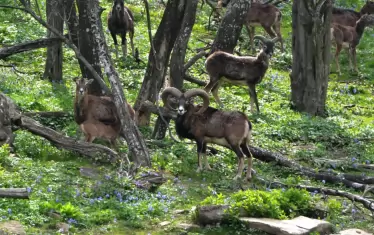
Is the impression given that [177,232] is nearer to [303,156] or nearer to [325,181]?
[325,181]

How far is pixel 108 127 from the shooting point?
14.4 meters

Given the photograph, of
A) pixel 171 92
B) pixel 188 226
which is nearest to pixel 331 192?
pixel 188 226

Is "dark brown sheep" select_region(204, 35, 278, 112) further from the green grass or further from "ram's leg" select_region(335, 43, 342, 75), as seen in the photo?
"ram's leg" select_region(335, 43, 342, 75)

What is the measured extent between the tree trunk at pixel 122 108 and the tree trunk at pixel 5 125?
1.79 m

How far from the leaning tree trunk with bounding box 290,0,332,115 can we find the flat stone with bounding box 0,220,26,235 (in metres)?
11.5

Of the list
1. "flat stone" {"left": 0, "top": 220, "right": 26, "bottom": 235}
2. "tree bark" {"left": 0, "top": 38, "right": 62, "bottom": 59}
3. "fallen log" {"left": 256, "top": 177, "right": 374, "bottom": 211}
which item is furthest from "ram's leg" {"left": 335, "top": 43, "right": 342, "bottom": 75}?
"flat stone" {"left": 0, "top": 220, "right": 26, "bottom": 235}

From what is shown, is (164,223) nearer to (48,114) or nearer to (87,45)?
(48,114)

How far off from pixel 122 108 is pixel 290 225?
4.00m

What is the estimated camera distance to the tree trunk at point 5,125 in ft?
42.6

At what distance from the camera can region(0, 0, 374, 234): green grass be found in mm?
10750

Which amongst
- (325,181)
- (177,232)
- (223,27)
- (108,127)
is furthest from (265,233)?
(223,27)

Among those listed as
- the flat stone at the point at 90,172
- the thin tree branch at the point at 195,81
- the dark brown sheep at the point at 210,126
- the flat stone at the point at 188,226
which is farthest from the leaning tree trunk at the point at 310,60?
the flat stone at the point at 188,226

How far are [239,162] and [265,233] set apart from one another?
3.06 m

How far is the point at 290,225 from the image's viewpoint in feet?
34.8
